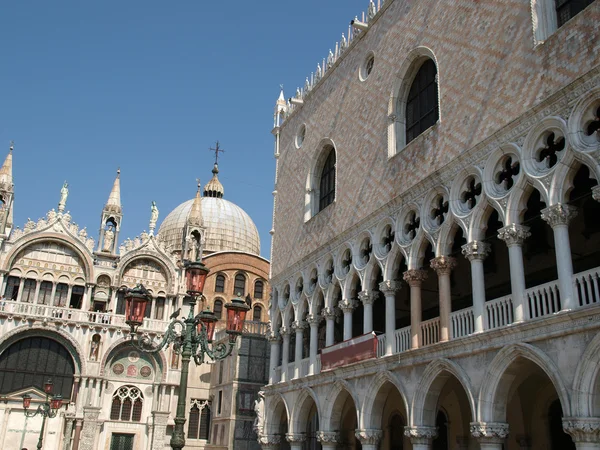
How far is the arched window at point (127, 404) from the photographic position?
84.7ft

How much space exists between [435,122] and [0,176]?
812 inches

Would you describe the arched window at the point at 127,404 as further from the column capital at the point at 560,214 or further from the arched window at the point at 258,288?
the column capital at the point at 560,214

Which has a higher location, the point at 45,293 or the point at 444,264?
the point at 45,293

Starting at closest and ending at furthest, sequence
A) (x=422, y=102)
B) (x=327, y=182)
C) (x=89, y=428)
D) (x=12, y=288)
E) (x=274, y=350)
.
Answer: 1. (x=422, y=102)
2. (x=327, y=182)
3. (x=274, y=350)
4. (x=89, y=428)
5. (x=12, y=288)

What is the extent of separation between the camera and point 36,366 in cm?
2480

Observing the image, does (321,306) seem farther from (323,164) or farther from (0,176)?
(0,176)

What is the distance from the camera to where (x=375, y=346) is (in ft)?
46.8

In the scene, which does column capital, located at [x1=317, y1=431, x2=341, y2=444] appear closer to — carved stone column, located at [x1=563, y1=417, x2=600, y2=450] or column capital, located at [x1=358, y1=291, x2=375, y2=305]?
column capital, located at [x1=358, y1=291, x2=375, y2=305]

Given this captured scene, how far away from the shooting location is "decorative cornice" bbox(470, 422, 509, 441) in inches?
416

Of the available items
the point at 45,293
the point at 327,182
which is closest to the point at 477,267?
the point at 327,182

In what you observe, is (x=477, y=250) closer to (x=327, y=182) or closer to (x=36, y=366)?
(x=327, y=182)

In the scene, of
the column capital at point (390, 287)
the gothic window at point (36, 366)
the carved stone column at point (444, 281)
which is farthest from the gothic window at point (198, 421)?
the carved stone column at point (444, 281)

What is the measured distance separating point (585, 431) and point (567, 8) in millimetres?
6844

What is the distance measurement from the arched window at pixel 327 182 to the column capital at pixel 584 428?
419 inches
